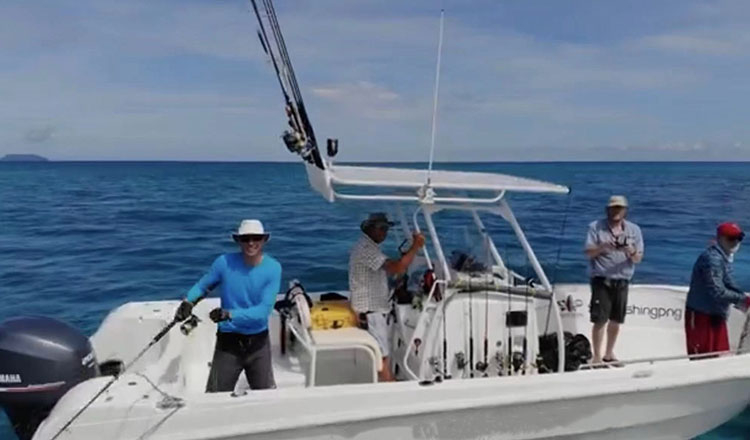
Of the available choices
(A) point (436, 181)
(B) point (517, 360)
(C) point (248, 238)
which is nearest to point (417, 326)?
(B) point (517, 360)

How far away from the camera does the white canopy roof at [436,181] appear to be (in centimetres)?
462

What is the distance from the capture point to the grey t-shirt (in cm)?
544

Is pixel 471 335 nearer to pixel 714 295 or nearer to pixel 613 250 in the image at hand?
pixel 613 250

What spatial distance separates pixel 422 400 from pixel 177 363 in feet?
7.06

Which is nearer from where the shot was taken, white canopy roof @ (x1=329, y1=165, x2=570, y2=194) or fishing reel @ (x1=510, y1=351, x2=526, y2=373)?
white canopy roof @ (x1=329, y1=165, x2=570, y2=194)

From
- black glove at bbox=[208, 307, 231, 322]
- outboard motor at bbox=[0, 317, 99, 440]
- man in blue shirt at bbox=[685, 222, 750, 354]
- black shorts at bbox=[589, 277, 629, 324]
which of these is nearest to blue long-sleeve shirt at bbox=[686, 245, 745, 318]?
man in blue shirt at bbox=[685, 222, 750, 354]

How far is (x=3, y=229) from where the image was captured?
18281mm

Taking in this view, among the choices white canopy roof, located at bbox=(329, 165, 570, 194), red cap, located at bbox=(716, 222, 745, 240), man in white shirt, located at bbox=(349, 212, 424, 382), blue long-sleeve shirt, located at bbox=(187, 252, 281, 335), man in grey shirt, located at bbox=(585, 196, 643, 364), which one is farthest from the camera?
man in grey shirt, located at bbox=(585, 196, 643, 364)

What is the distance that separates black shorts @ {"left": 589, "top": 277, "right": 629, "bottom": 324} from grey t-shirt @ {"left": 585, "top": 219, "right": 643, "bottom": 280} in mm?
59

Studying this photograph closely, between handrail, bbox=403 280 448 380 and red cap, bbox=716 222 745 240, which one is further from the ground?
red cap, bbox=716 222 745 240

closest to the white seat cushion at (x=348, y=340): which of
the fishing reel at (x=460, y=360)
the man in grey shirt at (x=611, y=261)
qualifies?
the fishing reel at (x=460, y=360)

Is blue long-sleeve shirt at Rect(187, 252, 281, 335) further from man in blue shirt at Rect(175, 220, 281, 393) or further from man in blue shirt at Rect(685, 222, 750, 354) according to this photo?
man in blue shirt at Rect(685, 222, 750, 354)

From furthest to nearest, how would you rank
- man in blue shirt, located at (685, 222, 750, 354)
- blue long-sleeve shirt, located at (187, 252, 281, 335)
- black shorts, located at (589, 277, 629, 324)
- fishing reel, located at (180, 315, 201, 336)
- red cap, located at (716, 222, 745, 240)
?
black shorts, located at (589, 277, 629, 324) → man in blue shirt, located at (685, 222, 750, 354) → red cap, located at (716, 222, 745, 240) → blue long-sleeve shirt, located at (187, 252, 281, 335) → fishing reel, located at (180, 315, 201, 336)

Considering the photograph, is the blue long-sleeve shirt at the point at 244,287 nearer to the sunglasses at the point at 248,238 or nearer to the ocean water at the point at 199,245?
the sunglasses at the point at 248,238
